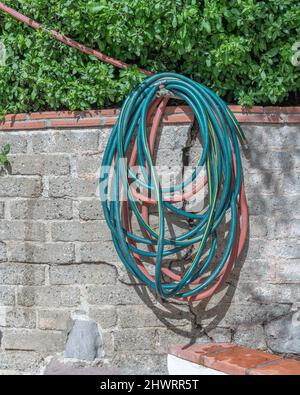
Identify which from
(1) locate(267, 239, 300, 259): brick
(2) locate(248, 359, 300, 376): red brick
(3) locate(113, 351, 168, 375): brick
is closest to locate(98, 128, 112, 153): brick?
(1) locate(267, 239, 300, 259): brick

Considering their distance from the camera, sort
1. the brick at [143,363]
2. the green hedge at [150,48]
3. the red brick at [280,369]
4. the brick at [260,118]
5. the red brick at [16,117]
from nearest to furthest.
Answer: the red brick at [280,369] → the green hedge at [150,48] → the brick at [260,118] → the brick at [143,363] → the red brick at [16,117]

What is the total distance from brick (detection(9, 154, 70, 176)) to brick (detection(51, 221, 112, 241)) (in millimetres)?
327

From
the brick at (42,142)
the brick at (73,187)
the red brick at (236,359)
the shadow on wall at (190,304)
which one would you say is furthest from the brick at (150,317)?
the brick at (42,142)

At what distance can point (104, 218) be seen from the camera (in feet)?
12.5

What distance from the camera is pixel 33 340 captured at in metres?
3.90

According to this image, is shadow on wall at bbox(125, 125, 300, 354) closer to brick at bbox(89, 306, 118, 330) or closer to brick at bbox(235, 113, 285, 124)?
brick at bbox(235, 113, 285, 124)

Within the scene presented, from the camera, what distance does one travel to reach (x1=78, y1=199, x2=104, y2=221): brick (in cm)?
380

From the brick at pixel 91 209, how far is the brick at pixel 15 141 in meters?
0.51

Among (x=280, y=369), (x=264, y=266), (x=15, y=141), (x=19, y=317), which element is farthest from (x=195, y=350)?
(x=15, y=141)

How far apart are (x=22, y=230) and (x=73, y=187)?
1.41 ft

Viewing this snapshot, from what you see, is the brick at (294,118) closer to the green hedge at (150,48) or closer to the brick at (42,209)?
the green hedge at (150,48)

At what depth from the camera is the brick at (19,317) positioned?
3.91 metres

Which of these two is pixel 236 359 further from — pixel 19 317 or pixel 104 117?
pixel 104 117

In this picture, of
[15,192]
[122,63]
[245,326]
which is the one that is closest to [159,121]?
[122,63]
